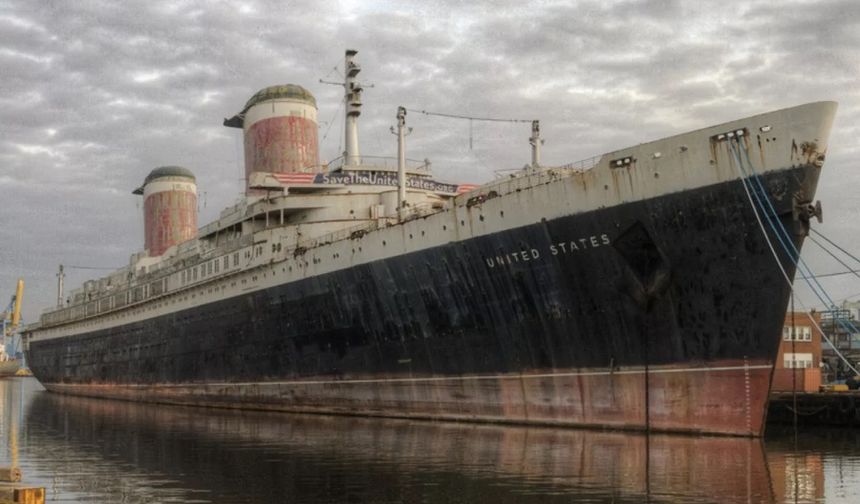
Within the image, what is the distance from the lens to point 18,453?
20.2 meters

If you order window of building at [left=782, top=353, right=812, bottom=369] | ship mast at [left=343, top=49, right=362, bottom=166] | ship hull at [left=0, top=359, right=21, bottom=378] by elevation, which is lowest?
ship hull at [left=0, top=359, right=21, bottom=378]

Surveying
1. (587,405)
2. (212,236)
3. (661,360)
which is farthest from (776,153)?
(212,236)

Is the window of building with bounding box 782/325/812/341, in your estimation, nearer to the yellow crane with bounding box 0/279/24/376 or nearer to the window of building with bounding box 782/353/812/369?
the window of building with bounding box 782/353/812/369

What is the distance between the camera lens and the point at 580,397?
72.0 ft

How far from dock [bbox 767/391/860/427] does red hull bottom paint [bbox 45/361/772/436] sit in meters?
7.54

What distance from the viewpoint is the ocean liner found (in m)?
19.5

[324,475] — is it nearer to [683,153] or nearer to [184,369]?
[683,153]

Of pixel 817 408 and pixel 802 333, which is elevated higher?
pixel 802 333

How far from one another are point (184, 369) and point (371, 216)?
1286 centimetres

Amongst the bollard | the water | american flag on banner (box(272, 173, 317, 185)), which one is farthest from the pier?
american flag on banner (box(272, 173, 317, 185))

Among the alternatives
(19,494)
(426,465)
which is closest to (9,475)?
(19,494)

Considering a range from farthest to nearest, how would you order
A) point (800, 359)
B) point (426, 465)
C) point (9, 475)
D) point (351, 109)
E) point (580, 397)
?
point (800, 359) → point (351, 109) → point (580, 397) → point (426, 465) → point (9, 475)

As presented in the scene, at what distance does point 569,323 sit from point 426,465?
7024mm

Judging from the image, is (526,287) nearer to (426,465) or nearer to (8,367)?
(426,465)
